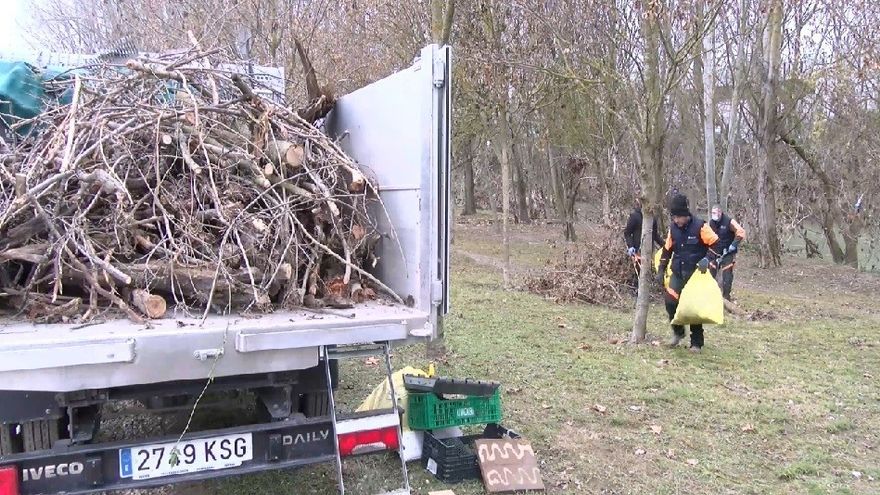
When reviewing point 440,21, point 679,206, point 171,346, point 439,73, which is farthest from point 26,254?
point 679,206

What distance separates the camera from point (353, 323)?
A: 3.22 metres

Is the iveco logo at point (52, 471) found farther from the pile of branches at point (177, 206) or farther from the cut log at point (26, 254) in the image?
the cut log at point (26, 254)

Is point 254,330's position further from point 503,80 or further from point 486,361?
point 503,80

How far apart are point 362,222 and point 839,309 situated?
10.2m

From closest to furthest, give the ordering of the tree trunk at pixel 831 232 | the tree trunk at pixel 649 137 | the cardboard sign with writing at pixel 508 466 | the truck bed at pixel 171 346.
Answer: the truck bed at pixel 171 346
the cardboard sign with writing at pixel 508 466
the tree trunk at pixel 649 137
the tree trunk at pixel 831 232

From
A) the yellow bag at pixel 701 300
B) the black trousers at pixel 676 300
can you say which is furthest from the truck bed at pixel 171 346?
the black trousers at pixel 676 300

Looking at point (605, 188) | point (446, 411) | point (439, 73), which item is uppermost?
point (439, 73)

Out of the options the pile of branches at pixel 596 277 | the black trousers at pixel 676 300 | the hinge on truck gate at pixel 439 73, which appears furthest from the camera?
the pile of branches at pixel 596 277

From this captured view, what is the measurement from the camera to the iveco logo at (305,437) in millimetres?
3262

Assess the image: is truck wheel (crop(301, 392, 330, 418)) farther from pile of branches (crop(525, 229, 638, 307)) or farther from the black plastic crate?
pile of branches (crop(525, 229, 638, 307))

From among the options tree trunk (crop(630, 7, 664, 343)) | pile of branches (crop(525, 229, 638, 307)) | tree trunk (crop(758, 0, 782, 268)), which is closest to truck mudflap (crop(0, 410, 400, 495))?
tree trunk (crop(630, 7, 664, 343))

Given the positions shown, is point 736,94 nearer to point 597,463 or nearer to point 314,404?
point 597,463

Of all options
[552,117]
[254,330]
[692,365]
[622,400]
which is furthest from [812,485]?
[552,117]

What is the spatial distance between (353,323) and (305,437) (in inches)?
23.9
